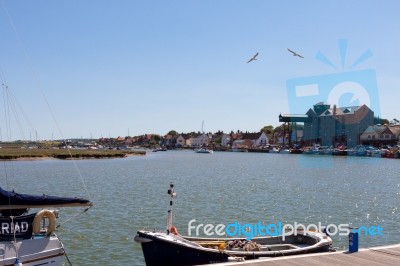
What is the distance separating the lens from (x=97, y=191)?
4347 cm

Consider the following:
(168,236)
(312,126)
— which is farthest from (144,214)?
(312,126)

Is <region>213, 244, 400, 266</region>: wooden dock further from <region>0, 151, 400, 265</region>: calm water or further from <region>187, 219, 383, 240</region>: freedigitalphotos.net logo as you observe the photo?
<region>187, 219, 383, 240</region>: freedigitalphotos.net logo

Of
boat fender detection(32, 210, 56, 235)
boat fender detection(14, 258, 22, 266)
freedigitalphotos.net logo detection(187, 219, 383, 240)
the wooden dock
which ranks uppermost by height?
boat fender detection(32, 210, 56, 235)

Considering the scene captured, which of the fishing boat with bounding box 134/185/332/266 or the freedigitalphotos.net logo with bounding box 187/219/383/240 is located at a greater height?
the fishing boat with bounding box 134/185/332/266

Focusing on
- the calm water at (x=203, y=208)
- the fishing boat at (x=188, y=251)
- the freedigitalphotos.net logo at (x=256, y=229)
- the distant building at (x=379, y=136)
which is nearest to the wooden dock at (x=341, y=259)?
the fishing boat at (x=188, y=251)

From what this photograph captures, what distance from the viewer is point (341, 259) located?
1422cm

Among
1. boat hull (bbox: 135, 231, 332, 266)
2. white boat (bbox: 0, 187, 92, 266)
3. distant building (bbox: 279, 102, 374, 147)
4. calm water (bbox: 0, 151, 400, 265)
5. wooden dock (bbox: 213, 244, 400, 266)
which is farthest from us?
distant building (bbox: 279, 102, 374, 147)

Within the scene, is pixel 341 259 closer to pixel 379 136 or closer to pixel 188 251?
pixel 188 251

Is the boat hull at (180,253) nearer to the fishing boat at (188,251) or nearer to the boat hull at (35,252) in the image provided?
the fishing boat at (188,251)

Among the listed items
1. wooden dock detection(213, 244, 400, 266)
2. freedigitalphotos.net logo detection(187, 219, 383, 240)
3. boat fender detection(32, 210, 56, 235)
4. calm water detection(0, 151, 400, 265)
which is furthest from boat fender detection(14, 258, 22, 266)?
freedigitalphotos.net logo detection(187, 219, 383, 240)

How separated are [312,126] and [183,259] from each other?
16331cm

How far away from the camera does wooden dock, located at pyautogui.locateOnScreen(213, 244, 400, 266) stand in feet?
45.1

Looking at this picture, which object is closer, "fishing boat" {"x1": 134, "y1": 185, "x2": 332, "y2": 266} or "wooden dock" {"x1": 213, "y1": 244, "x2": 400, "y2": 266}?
"wooden dock" {"x1": 213, "y1": 244, "x2": 400, "y2": 266}

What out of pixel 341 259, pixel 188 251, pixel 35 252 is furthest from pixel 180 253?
pixel 341 259
